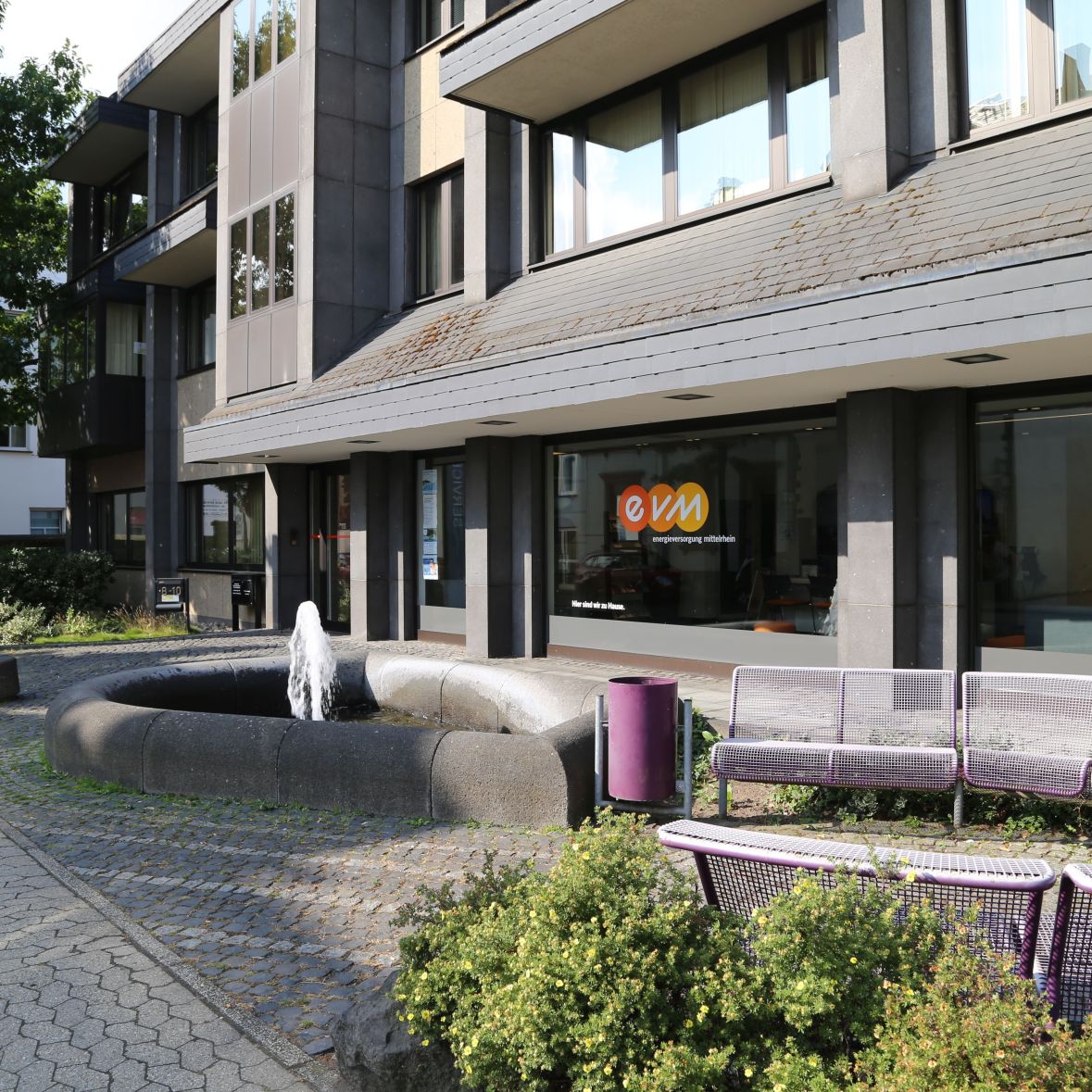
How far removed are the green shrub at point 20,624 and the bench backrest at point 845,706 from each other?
15023 millimetres

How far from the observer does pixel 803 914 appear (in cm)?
278

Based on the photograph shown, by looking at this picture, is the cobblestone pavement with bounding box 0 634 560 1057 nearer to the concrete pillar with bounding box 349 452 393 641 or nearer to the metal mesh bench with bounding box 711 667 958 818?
the metal mesh bench with bounding box 711 667 958 818

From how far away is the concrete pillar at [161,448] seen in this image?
23.7 meters

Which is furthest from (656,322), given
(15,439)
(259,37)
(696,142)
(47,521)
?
(47,521)

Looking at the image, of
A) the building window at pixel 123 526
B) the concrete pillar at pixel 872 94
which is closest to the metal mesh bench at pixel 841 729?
the concrete pillar at pixel 872 94

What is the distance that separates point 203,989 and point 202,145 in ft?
76.9

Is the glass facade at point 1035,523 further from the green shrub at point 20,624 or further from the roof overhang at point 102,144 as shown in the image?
the roof overhang at point 102,144

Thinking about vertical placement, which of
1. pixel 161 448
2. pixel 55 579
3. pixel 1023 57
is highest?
pixel 1023 57

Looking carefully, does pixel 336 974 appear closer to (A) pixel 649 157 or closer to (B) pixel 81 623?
(A) pixel 649 157

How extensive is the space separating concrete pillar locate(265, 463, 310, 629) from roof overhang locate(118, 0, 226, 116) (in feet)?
30.4

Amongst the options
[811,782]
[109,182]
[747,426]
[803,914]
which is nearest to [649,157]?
[747,426]

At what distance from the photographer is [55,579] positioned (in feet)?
73.4

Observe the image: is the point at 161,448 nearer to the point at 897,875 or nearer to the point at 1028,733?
the point at 1028,733

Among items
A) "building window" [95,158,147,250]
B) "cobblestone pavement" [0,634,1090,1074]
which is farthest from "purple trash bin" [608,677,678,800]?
"building window" [95,158,147,250]
